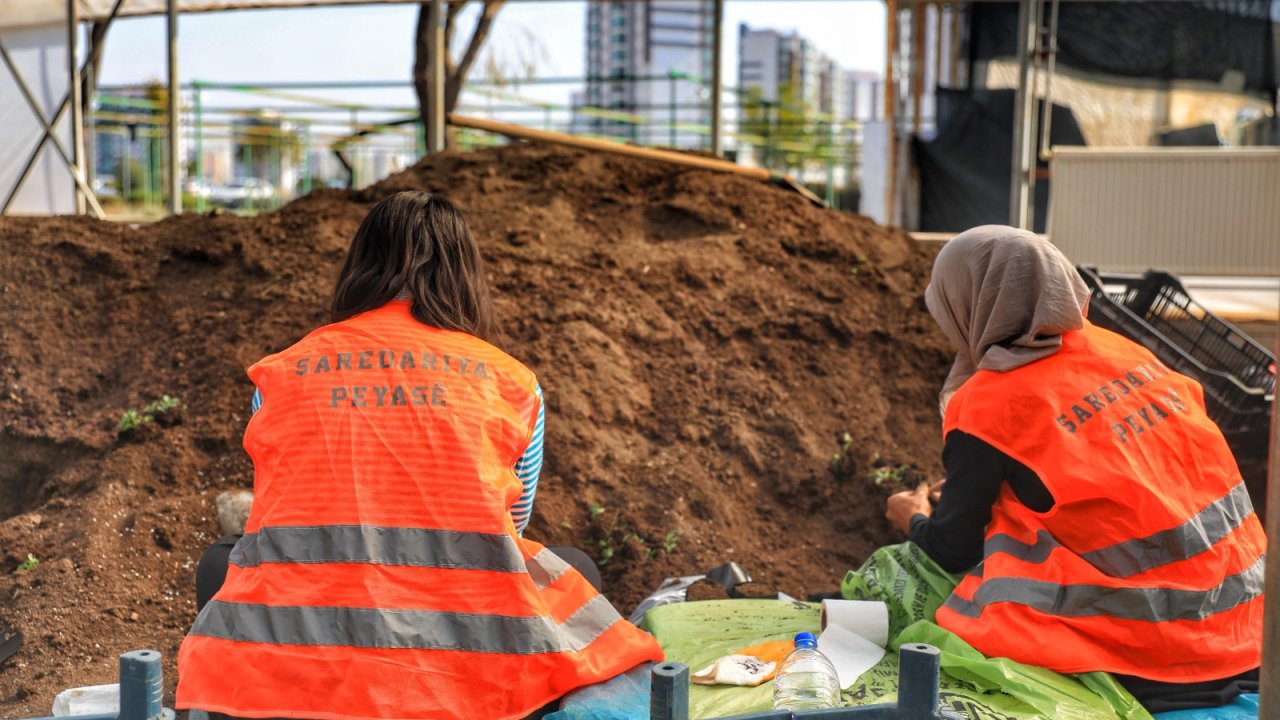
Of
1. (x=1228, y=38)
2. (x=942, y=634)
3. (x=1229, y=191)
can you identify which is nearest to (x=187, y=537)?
(x=942, y=634)

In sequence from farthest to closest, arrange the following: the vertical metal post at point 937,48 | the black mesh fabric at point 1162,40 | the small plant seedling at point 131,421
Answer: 1. the vertical metal post at point 937,48
2. the black mesh fabric at point 1162,40
3. the small plant seedling at point 131,421

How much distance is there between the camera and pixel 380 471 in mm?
2104

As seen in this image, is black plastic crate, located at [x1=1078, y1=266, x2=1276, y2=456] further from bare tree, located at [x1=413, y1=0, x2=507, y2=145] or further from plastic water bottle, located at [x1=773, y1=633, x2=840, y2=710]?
bare tree, located at [x1=413, y1=0, x2=507, y2=145]

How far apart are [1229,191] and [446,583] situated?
628 centimetres

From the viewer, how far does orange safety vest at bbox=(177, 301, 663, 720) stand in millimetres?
2029

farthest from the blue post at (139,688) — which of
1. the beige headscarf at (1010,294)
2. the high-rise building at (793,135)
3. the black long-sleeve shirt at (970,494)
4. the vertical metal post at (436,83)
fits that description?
the high-rise building at (793,135)

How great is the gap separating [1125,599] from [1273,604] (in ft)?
Answer: 3.41

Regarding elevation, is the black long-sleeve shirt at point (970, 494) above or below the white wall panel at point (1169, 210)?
below

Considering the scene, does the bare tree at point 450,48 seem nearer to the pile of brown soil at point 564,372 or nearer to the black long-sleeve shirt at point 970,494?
the pile of brown soil at point 564,372

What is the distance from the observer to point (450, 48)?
28.2 ft

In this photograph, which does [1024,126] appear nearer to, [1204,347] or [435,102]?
[1204,347]

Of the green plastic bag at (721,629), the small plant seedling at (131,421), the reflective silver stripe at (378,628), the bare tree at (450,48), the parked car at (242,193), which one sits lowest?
the green plastic bag at (721,629)

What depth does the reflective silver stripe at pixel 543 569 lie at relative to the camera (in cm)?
229

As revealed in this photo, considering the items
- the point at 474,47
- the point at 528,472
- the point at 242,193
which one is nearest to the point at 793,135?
the point at 242,193
